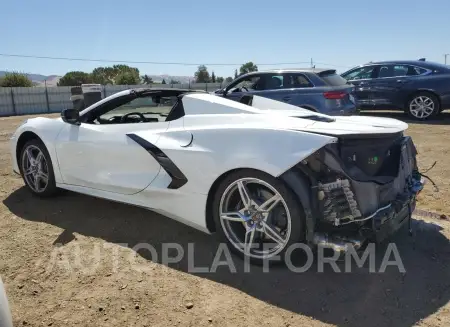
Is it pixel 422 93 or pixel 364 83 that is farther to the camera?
pixel 364 83

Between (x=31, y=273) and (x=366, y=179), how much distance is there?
2587 millimetres

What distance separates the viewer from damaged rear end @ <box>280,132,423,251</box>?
2777 mm

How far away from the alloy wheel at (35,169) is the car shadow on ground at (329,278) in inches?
22.2

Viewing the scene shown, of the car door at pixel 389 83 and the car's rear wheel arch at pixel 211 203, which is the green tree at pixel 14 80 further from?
the car's rear wheel arch at pixel 211 203

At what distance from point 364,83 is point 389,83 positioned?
699 mm

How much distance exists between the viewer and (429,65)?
1043 cm

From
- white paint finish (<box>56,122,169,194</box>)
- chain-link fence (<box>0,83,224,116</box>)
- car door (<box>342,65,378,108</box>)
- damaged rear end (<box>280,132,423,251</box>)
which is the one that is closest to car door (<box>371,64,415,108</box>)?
car door (<box>342,65,378,108</box>)

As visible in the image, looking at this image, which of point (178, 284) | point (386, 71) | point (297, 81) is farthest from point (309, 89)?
point (178, 284)

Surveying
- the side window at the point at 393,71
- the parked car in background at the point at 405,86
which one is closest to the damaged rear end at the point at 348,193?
the parked car in background at the point at 405,86

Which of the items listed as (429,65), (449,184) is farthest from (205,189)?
(429,65)

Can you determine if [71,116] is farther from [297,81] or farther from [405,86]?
[405,86]

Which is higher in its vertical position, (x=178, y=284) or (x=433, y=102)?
(x=433, y=102)

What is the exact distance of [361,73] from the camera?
1164 cm

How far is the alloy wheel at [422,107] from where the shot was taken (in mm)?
10461
